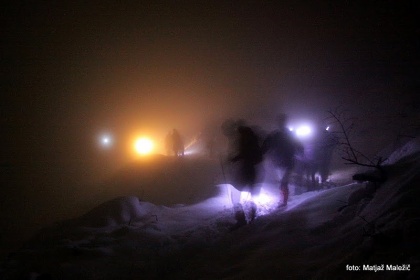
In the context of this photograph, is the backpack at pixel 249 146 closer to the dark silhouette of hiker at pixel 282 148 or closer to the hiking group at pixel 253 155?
the hiking group at pixel 253 155

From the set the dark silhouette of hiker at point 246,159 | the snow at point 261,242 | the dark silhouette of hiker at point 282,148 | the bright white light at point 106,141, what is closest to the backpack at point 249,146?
the dark silhouette of hiker at point 246,159

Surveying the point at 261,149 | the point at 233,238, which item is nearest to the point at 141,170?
the point at 261,149

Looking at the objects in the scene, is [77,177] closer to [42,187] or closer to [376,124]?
[42,187]

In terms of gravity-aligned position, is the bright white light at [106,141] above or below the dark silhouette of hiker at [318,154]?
above

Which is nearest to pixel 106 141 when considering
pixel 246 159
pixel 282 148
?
pixel 282 148

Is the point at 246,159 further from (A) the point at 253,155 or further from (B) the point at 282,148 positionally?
(B) the point at 282,148

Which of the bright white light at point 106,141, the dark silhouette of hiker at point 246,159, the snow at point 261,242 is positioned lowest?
the snow at point 261,242

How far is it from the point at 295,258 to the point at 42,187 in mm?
77740

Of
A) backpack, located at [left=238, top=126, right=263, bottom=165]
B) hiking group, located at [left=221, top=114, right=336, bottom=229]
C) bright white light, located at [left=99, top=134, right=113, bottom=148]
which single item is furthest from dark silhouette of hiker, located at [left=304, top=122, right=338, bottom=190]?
bright white light, located at [left=99, top=134, right=113, bottom=148]

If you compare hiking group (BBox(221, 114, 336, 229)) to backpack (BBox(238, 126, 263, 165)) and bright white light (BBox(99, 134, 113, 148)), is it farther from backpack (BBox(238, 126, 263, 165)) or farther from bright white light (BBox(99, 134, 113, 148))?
bright white light (BBox(99, 134, 113, 148))

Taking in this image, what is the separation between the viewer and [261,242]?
4926mm

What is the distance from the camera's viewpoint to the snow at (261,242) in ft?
9.77

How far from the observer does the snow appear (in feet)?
9.77

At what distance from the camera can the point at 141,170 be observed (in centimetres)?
1864
